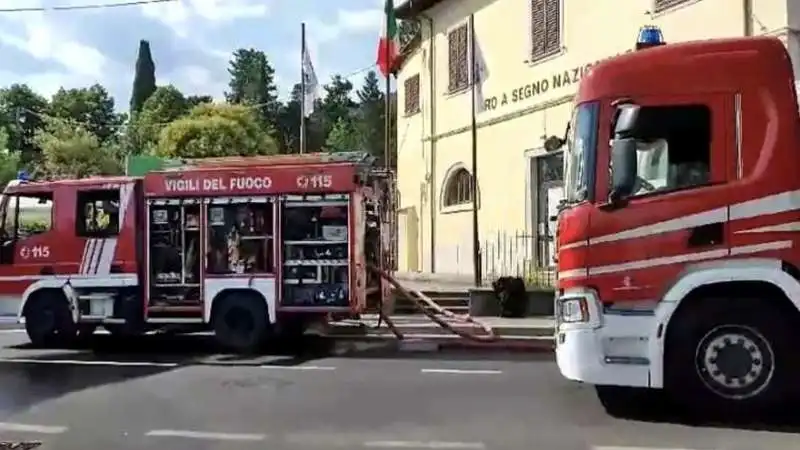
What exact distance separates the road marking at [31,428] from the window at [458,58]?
1866 cm

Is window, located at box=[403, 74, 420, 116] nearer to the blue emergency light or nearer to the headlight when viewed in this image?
the blue emergency light

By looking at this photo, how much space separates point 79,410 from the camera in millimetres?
9562

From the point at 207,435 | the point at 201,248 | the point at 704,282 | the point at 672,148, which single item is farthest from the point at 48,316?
the point at 704,282

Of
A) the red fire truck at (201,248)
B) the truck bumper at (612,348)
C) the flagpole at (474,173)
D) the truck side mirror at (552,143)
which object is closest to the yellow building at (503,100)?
the flagpole at (474,173)

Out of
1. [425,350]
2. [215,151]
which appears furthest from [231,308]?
[215,151]

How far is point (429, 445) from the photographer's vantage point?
7.73m

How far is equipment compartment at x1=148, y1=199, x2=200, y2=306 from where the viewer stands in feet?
46.5

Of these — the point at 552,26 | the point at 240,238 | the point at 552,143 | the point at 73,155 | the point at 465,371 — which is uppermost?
the point at 73,155

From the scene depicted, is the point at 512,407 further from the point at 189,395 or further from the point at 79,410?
the point at 79,410

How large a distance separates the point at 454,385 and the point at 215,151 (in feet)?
136

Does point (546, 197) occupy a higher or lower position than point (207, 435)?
higher

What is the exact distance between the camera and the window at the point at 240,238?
45.8ft

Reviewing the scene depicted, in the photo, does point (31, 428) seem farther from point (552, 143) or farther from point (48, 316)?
point (552, 143)

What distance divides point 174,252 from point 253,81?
8311 centimetres
